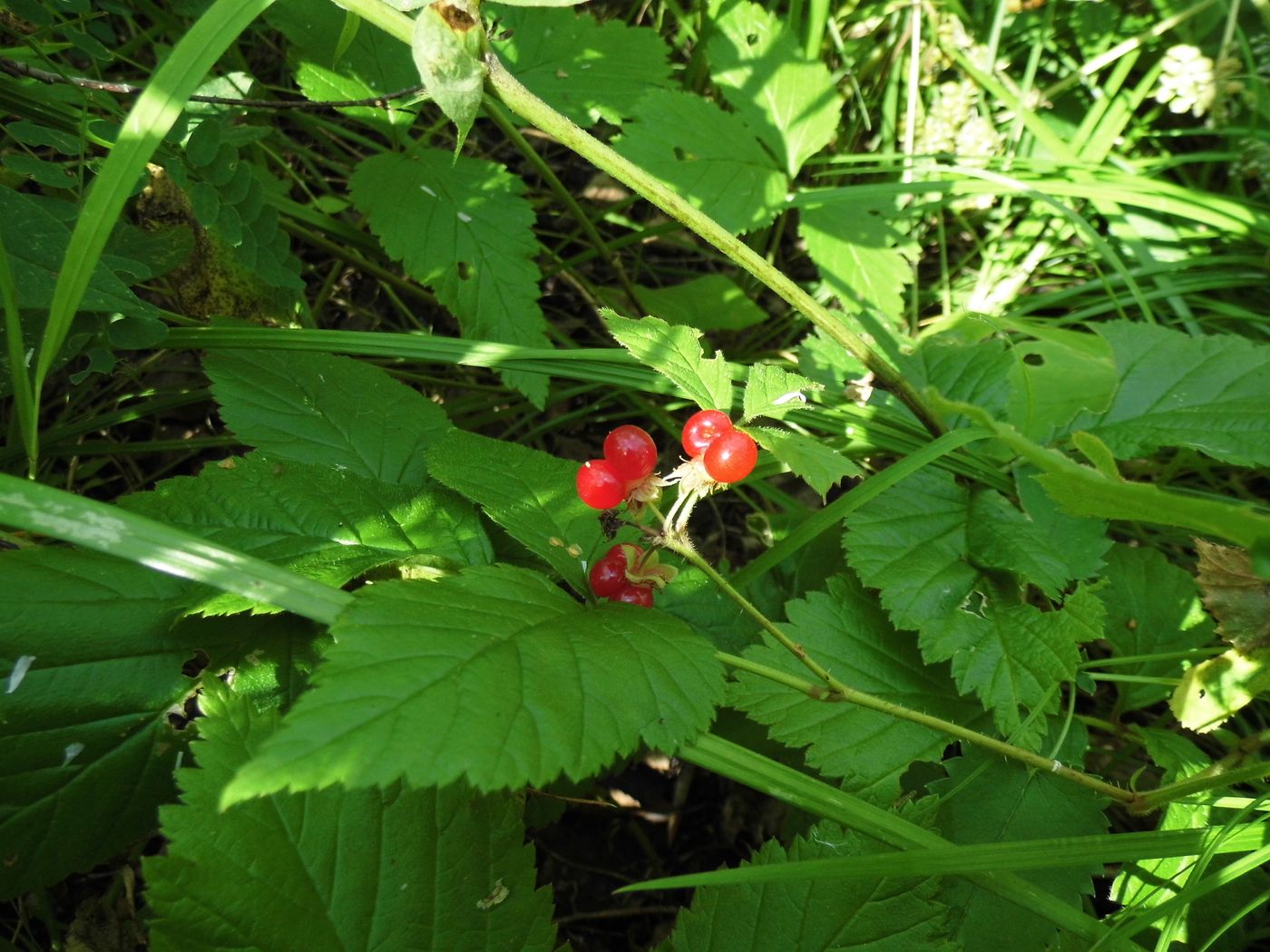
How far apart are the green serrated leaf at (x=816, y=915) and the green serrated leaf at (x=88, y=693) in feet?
2.42

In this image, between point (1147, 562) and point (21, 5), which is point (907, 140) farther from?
point (21, 5)

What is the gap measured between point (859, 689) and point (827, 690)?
1.16ft

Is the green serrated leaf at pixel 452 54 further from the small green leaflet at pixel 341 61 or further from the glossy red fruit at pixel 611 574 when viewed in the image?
the small green leaflet at pixel 341 61

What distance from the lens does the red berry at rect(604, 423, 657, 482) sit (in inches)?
43.1

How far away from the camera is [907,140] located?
251cm

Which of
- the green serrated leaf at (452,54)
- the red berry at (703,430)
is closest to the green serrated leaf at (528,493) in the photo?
the red berry at (703,430)

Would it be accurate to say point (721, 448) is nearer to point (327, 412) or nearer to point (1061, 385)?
point (327, 412)

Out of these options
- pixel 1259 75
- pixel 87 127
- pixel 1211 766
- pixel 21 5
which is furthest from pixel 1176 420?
pixel 21 5

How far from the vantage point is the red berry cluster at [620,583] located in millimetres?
1221

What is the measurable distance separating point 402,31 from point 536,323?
0.89 meters

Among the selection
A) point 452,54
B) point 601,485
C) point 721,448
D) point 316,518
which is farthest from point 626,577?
point 452,54

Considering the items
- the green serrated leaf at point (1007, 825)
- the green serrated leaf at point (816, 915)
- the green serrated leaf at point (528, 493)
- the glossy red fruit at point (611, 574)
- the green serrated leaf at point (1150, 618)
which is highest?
the green serrated leaf at point (528, 493)

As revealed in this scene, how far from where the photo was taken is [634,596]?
1.22 metres

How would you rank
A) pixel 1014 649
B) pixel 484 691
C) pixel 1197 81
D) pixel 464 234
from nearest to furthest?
pixel 484 691, pixel 1014 649, pixel 464 234, pixel 1197 81
